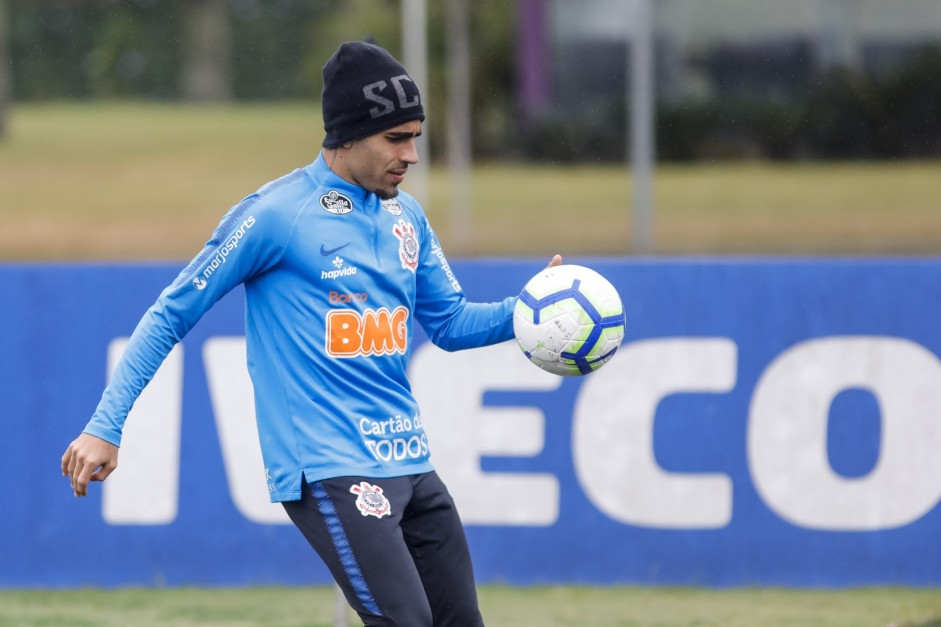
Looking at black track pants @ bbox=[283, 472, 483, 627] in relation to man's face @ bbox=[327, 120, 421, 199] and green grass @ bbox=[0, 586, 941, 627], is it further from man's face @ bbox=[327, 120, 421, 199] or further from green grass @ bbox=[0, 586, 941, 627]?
green grass @ bbox=[0, 586, 941, 627]

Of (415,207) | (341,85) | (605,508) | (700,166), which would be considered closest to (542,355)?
(415,207)

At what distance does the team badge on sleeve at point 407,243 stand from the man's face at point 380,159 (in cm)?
12

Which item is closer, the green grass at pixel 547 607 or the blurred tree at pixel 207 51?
the green grass at pixel 547 607

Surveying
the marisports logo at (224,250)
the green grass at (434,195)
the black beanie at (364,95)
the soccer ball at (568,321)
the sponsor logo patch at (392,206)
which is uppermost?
the black beanie at (364,95)

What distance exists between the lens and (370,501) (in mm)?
3545

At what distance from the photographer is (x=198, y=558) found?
6.50 m

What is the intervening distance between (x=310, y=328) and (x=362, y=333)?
143mm

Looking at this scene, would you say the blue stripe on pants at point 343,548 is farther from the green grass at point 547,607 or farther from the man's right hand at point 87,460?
the green grass at point 547,607

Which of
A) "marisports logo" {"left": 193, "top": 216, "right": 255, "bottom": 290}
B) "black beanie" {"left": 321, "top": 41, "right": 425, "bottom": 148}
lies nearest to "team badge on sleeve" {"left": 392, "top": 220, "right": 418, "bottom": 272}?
"black beanie" {"left": 321, "top": 41, "right": 425, "bottom": 148}

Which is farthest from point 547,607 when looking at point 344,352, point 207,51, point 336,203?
point 207,51

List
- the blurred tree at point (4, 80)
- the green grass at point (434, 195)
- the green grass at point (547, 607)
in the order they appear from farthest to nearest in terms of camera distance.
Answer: the blurred tree at point (4, 80) < the green grass at point (434, 195) < the green grass at point (547, 607)

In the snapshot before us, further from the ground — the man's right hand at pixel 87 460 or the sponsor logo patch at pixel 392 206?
the sponsor logo patch at pixel 392 206

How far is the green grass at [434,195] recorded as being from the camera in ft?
64.6

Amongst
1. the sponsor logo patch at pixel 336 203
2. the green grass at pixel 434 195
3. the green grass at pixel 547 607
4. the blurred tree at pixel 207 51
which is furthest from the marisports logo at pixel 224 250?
the blurred tree at pixel 207 51
